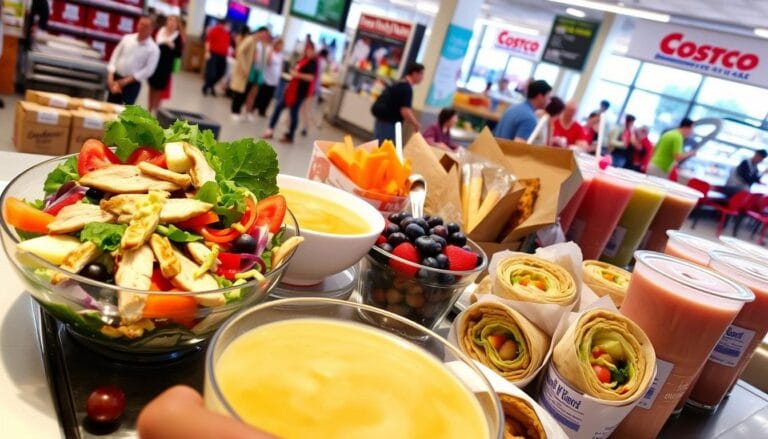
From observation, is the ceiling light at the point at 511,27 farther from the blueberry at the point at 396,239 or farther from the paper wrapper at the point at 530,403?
the paper wrapper at the point at 530,403

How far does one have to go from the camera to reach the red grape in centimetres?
60

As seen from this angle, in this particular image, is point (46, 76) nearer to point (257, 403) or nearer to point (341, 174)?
point (341, 174)

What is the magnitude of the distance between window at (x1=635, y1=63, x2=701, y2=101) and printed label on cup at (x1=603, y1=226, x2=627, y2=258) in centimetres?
1277

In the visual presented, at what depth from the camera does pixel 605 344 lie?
92 cm

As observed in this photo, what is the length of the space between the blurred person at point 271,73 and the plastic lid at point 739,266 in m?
8.27

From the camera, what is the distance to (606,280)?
130 cm

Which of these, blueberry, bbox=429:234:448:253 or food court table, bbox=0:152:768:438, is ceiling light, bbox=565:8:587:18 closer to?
blueberry, bbox=429:234:448:253

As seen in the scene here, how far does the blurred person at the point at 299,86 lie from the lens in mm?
8000

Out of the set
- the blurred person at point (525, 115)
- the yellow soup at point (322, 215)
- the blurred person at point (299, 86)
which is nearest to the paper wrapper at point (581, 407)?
the yellow soup at point (322, 215)

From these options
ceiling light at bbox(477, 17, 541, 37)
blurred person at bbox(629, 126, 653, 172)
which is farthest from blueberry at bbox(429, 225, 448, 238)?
ceiling light at bbox(477, 17, 541, 37)

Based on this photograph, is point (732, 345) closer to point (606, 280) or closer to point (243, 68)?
point (606, 280)

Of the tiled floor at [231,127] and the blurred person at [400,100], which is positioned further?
the blurred person at [400,100]

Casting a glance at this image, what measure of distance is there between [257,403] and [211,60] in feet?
35.5

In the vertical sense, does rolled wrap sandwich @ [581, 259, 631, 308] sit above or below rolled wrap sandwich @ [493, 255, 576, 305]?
below
